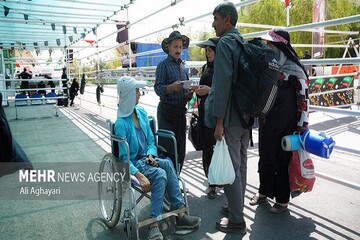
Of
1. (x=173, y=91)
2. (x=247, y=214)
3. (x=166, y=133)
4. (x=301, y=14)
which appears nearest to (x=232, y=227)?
(x=247, y=214)

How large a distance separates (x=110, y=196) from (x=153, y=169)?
0.68 meters

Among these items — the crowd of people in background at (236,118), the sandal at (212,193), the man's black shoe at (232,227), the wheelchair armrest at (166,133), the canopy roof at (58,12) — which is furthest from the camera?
the canopy roof at (58,12)

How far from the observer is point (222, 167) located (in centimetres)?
233

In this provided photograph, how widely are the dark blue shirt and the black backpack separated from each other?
1.03 metres

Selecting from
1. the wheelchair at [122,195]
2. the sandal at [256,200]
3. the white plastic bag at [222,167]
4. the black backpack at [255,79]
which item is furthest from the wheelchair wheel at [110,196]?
the sandal at [256,200]

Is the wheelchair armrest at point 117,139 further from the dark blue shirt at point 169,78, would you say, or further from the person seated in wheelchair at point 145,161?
the dark blue shirt at point 169,78

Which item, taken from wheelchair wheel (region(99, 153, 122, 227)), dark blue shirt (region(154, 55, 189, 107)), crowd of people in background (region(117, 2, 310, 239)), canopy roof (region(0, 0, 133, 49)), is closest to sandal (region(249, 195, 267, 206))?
crowd of people in background (region(117, 2, 310, 239))

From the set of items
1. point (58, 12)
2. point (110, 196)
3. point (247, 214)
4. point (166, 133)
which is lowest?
point (247, 214)

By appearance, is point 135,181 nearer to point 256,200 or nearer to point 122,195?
point 122,195

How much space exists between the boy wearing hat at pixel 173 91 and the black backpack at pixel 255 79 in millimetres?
A: 947

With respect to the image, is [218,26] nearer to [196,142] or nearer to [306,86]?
[306,86]

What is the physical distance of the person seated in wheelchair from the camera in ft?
7.81

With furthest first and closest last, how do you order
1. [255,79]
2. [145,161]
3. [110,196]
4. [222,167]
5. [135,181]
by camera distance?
[110,196], [145,161], [135,181], [222,167], [255,79]

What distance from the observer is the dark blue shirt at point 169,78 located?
3193 mm
